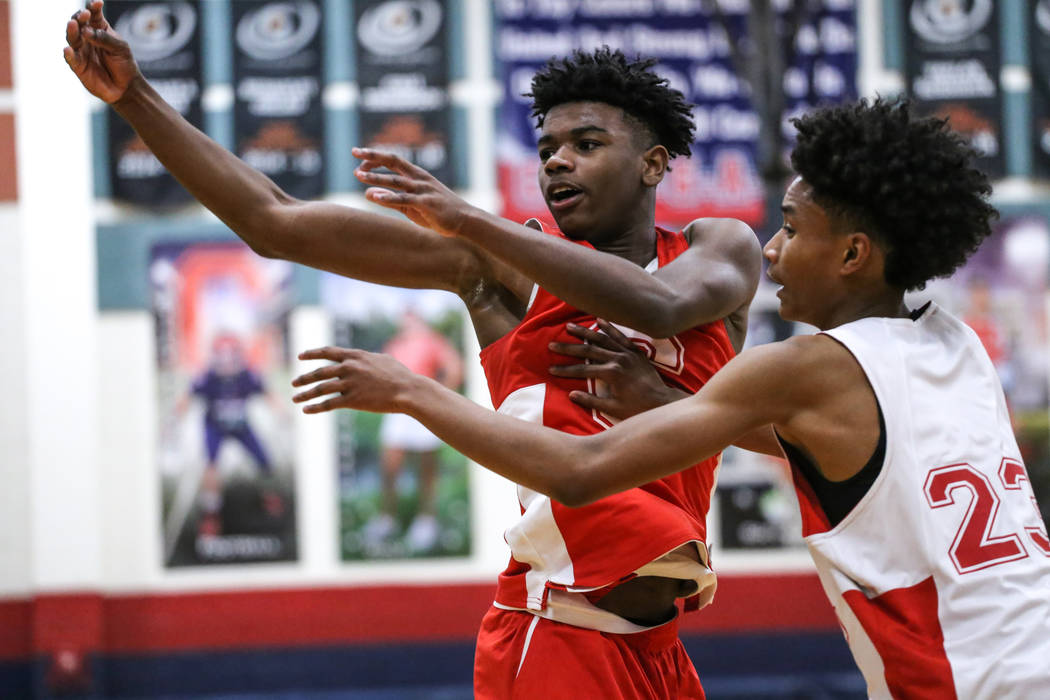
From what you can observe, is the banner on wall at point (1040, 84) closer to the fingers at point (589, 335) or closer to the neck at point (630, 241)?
the neck at point (630, 241)

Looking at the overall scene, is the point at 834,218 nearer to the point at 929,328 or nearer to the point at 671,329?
the point at 929,328

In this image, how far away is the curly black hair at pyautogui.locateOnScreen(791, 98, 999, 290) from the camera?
1957mm

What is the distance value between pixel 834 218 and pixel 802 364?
0.99 feet

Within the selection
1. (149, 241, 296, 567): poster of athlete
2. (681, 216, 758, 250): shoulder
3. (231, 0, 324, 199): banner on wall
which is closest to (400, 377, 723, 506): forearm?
(681, 216, 758, 250): shoulder

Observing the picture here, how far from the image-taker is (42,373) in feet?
→ 22.8

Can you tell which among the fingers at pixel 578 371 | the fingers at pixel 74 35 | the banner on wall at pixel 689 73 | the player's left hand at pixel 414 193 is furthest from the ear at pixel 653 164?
the banner on wall at pixel 689 73

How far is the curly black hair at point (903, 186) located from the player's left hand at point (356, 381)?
83 centimetres

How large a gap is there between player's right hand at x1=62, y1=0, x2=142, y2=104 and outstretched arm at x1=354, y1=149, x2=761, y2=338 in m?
0.58

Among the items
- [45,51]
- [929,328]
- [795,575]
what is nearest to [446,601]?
[795,575]

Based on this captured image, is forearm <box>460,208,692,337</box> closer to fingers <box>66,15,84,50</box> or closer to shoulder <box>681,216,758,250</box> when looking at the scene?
shoulder <box>681,216,758,250</box>

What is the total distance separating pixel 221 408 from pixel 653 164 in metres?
5.06

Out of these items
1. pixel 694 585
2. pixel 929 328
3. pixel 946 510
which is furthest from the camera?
pixel 694 585

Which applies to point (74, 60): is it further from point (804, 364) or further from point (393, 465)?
point (393, 465)

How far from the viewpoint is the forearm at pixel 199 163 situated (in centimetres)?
236
